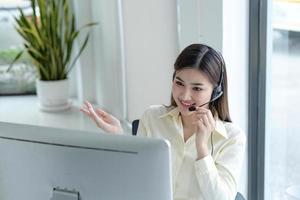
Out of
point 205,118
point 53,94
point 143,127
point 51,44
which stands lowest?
point 53,94

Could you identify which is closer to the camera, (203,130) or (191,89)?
(203,130)

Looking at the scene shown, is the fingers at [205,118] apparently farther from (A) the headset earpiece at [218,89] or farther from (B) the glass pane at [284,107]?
(B) the glass pane at [284,107]

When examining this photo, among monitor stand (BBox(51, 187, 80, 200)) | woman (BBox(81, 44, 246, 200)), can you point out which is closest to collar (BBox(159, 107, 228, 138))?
woman (BBox(81, 44, 246, 200))

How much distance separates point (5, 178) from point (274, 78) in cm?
146

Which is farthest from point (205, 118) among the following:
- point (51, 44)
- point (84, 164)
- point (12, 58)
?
point (12, 58)

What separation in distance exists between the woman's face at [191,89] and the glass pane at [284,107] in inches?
25.1

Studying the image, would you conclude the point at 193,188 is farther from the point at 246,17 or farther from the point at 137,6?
the point at 137,6

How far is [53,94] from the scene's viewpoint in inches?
138

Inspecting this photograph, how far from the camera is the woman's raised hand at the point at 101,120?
74.4 inches

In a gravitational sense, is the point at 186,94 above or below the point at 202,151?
above

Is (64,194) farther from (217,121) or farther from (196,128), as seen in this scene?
(217,121)

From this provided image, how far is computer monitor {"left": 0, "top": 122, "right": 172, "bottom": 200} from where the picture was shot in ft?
3.83

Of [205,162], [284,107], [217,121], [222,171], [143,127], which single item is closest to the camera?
[205,162]

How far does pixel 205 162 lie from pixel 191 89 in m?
0.29
